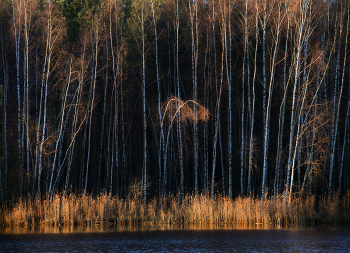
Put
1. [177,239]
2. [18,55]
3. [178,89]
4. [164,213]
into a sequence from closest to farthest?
[177,239] < [164,213] < [18,55] < [178,89]

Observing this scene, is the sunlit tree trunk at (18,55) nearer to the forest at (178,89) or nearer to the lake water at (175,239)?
the forest at (178,89)

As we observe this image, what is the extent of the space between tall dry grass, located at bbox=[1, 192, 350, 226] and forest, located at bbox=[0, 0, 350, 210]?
0.82 metres

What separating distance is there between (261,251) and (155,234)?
455cm

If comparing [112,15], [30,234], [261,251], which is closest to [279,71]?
[112,15]

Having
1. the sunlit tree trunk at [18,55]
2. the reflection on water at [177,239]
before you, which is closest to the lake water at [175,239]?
the reflection on water at [177,239]

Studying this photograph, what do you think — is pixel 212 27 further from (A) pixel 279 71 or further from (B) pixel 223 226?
(B) pixel 223 226

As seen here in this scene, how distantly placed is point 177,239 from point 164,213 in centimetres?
475

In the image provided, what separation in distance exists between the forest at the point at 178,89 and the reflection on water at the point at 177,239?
3.12 meters

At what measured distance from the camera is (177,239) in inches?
489

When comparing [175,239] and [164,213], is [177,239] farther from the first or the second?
[164,213]

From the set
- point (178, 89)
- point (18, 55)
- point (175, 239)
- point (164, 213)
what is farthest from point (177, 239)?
point (18, 55)

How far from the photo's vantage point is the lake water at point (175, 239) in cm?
1080

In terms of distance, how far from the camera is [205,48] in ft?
74.2

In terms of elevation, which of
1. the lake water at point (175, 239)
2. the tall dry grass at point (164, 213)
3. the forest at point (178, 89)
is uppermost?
the forest at point (178, 89)
